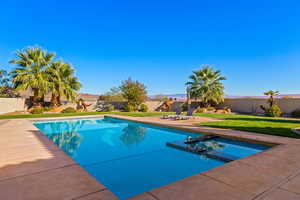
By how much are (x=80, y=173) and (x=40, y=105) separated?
56.2 ft

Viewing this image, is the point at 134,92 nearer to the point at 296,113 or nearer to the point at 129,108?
the point at 129,108

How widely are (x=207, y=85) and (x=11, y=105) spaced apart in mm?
21214

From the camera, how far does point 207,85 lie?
17.7 meters

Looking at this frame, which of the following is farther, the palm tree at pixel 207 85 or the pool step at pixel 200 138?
the palm tree at pixel 207 85

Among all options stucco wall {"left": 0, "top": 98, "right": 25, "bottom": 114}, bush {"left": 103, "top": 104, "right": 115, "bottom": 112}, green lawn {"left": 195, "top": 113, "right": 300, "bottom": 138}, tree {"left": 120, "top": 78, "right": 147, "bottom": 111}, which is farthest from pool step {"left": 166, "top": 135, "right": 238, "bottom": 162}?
stucco wall {"left": 0, "top": 98, "right": 25, "bottom": 114}

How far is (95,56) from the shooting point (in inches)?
852

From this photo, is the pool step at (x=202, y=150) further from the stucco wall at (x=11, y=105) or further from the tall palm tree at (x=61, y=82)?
the stucco wall at (x=11, y=105)

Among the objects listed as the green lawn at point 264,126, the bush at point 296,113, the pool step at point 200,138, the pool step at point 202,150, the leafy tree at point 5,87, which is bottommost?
the pool step at point 202,150

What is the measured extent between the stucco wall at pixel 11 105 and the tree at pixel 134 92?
35.7 feet

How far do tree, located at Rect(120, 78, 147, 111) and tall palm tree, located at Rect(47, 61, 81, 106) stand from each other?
554cm

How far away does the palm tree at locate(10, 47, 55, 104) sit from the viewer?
46.5 feet

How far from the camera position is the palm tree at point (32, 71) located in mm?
14188

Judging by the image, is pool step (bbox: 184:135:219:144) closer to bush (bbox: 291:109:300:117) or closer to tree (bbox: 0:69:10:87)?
bush (bbox: 291:109:300:117)

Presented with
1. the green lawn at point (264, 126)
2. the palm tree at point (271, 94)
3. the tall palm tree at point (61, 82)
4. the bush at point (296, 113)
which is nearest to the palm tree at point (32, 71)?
the tall palm tree at point (61, 82)
